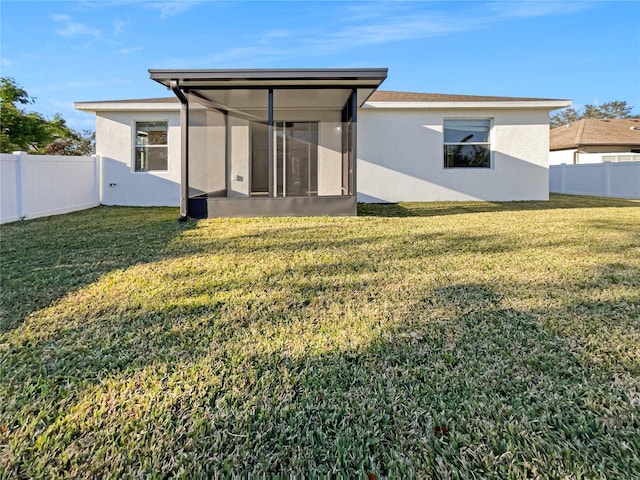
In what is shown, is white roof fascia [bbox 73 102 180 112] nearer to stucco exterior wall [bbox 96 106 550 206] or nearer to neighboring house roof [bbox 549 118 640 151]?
stucco exterior wall [bbox 96 106 550 206]

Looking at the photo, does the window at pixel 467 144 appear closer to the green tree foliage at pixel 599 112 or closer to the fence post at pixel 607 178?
the fence post at pixel 607 178

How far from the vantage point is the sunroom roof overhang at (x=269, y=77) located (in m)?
6.97

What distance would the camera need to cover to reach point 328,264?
421 cm

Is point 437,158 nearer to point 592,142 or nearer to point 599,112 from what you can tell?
point 592,142

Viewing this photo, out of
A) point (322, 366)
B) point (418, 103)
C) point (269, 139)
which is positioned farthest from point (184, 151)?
point (418, 103)

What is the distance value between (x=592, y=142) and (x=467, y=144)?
608 inches

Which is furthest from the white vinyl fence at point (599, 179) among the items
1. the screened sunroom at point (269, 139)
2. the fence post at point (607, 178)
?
the screened sunroom at point (269, 139)

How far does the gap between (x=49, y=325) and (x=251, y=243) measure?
281cm

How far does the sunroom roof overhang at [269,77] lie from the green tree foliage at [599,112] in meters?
43.7

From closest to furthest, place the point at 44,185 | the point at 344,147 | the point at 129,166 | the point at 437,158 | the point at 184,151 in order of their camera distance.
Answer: the point at 184,151 → the point at 44,185 → the point at 344,147 → the point at 129,166 → the point at 437,158

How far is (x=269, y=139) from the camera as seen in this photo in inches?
311

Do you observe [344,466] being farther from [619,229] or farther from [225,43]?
[225,43]

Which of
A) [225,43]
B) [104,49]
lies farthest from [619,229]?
[104,49]

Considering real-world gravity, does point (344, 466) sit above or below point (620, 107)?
below
